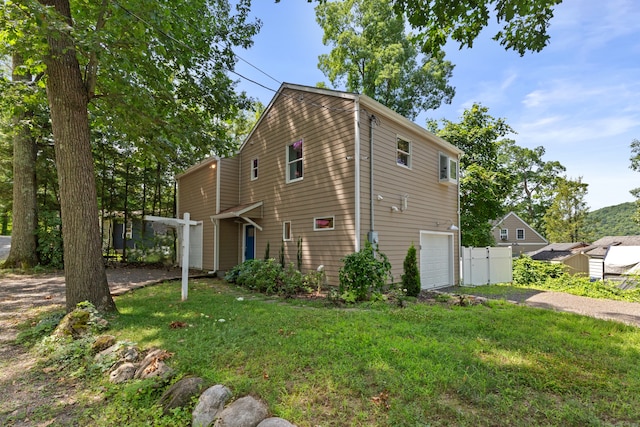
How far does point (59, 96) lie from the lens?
532 centimetres

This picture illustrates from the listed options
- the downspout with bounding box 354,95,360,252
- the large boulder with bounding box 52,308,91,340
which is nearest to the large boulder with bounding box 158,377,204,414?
the large boulder with bounding box 52,308,91,340

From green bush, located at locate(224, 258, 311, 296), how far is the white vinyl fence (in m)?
6.52

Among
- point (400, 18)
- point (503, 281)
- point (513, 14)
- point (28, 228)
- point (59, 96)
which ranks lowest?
point (503, 281)

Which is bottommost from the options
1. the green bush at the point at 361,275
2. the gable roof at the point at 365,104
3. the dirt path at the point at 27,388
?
the dirt path at the point at 27,388

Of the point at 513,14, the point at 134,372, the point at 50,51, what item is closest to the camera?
the point at 134,372

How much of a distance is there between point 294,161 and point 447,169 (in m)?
5.65

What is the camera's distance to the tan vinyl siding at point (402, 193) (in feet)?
28.1

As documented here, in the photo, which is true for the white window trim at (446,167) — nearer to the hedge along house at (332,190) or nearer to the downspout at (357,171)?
the hedge along house at (332,190)

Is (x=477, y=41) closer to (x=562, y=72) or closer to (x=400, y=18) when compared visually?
(x=400, y=18)

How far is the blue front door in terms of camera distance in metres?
11.5

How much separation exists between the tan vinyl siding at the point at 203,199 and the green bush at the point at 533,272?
12.8 meters

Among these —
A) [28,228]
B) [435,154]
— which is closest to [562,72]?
[435,154]

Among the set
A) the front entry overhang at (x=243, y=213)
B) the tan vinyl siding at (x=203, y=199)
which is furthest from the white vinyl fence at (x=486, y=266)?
the tan vinyl siding at (x=203, y=199)

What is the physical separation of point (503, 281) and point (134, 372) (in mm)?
13413
